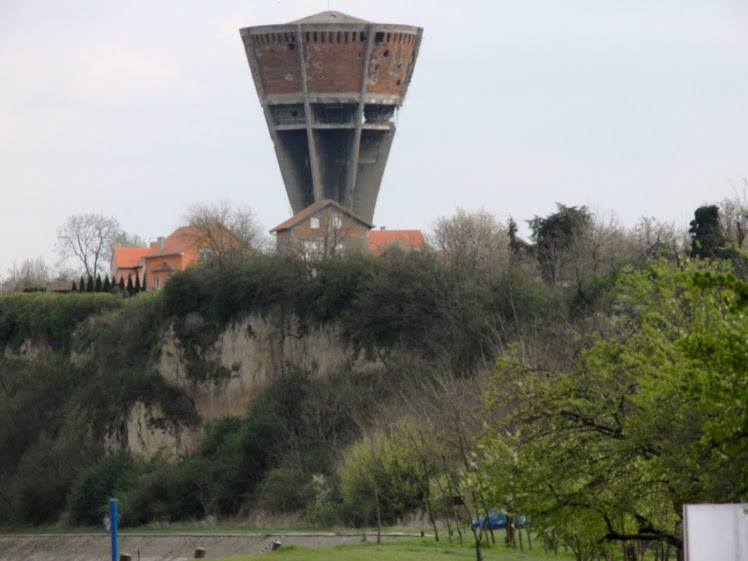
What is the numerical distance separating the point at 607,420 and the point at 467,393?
56.9 feet

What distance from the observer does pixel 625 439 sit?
1797cm

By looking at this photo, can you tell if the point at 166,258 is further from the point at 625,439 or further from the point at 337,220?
the point at 625,439

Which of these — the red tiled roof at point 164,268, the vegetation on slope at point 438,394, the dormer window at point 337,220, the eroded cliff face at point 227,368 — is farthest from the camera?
the red tiled roof at point 164,268

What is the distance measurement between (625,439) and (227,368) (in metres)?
38.1

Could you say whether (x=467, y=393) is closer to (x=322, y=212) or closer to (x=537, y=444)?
(x=537, y=444)

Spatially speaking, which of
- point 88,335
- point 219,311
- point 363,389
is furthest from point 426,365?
point 88,335

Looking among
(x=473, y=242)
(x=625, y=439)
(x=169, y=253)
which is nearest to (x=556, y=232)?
(x=473, y=242)

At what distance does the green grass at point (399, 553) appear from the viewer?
24.5 meters

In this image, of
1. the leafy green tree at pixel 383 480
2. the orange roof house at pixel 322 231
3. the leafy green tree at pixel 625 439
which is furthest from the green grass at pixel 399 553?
the orange roof house at pixel 322 231

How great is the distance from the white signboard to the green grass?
1174 centimetres

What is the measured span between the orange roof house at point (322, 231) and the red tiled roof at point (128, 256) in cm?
1842

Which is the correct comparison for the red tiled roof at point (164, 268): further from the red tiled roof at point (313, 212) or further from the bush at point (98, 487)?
the bush at point (98, 487)

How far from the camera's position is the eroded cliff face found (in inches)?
2106

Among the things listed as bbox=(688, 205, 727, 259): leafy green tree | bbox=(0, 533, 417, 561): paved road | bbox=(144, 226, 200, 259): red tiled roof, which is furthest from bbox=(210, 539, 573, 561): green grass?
bbox=(144, 226, 200, 259): red tiled roof
